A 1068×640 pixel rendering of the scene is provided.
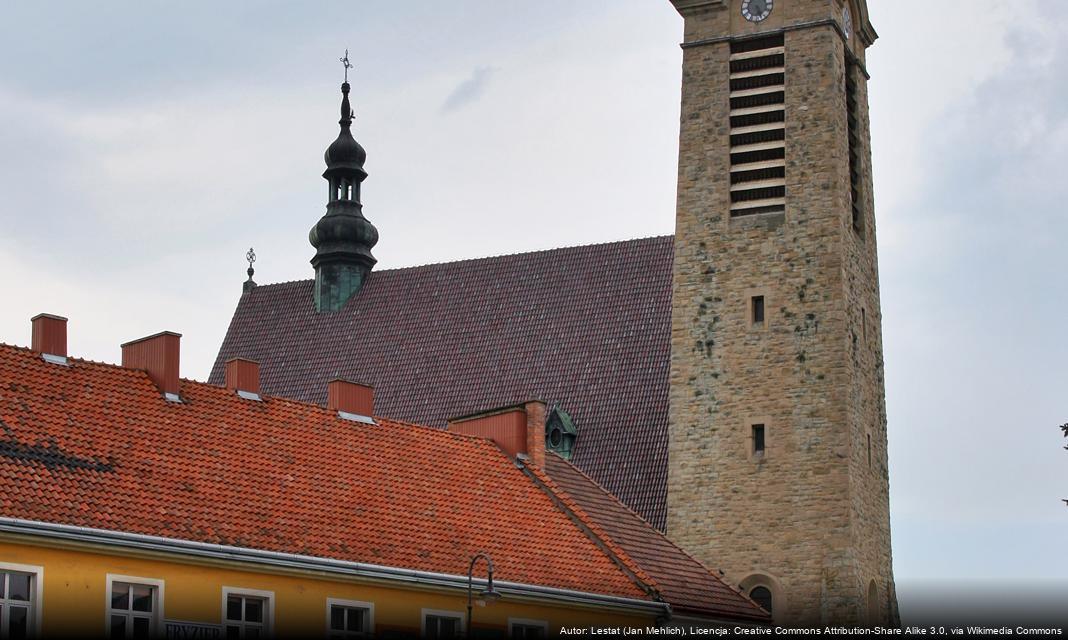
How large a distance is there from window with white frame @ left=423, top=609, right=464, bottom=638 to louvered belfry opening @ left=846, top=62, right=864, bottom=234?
19.4m

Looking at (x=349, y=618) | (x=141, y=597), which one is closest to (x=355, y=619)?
(x=349, y=618)

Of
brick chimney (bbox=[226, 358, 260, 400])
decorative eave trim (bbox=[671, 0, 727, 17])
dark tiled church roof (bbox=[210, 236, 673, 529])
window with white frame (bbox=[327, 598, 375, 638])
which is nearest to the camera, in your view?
window with white frame (bbox=[327, 598, 375, 638])


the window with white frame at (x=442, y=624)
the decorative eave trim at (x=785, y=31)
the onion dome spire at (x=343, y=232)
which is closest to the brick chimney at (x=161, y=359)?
the window with white frame at (x=442, y=624)

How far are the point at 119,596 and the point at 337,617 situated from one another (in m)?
3.62

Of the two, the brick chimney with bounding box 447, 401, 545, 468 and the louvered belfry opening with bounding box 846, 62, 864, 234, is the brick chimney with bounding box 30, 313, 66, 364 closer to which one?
the brick chimney with bounding box 447, 401, 545, 468

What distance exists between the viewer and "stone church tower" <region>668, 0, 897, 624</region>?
139 feet

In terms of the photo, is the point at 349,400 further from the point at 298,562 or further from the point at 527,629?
the point at 298,562

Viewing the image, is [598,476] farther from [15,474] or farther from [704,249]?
[15,474]

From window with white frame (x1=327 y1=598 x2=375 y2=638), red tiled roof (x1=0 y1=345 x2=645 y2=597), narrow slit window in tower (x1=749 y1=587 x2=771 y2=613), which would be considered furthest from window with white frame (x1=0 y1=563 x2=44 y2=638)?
narrow slit window in tower (x1=749 y1=587 x2=771 y2=613)

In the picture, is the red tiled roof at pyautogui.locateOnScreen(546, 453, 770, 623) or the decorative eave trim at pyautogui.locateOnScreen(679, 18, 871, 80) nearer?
the red tiled roof at pyautogui.locateOnScreen(546, 453, 770, 623)

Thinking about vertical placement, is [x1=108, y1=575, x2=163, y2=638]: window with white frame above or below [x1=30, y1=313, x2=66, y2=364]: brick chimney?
below

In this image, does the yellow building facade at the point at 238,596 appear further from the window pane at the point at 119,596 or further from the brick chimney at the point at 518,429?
the brick chimney at the point at 518,429

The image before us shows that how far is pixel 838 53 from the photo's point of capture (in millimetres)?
45688

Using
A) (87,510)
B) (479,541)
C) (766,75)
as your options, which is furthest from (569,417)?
(87,510)
